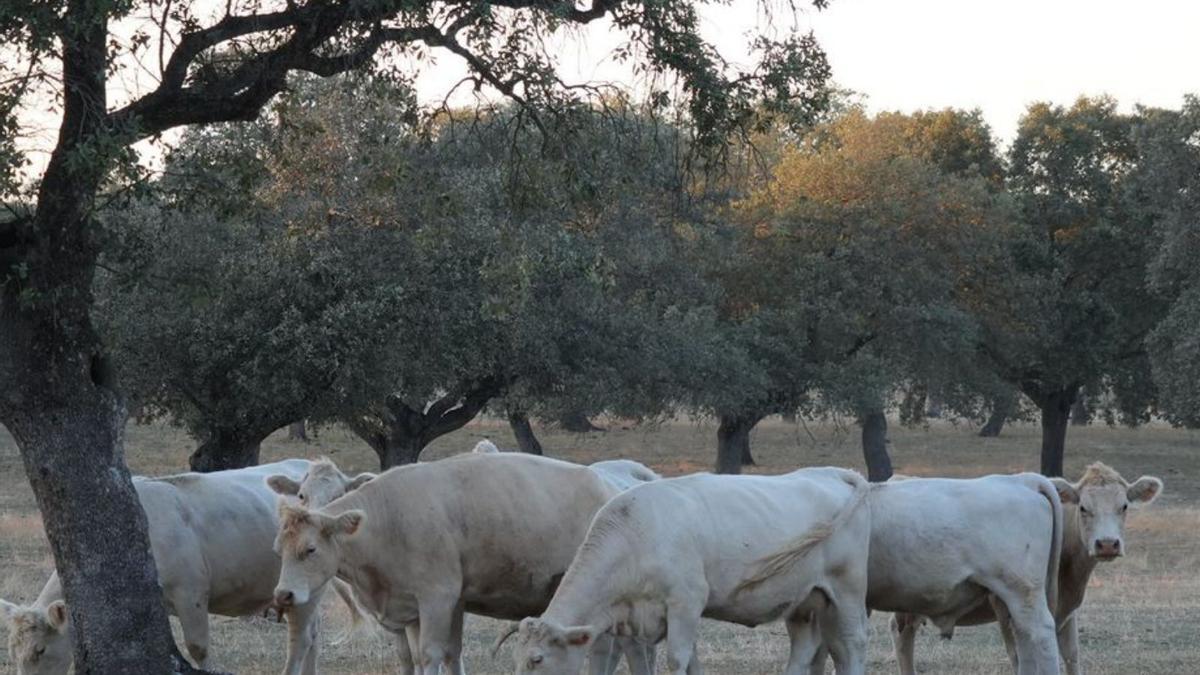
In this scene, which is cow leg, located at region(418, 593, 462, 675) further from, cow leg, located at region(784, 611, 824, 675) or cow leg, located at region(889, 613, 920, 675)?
cow leg, located at region(889, 613, 920, 675)

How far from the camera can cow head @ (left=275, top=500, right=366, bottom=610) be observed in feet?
38.9

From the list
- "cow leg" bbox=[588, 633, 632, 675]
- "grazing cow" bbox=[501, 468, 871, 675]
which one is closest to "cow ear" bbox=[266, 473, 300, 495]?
"cow leg" bbox=[588, 633, 632, 675]

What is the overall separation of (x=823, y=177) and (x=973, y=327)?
5.62 metres

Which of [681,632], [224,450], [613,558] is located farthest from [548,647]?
[224,450]

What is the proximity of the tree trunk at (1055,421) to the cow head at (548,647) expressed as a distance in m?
44.3

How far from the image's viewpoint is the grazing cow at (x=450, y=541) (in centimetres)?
1227

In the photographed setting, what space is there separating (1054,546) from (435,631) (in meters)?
5.09

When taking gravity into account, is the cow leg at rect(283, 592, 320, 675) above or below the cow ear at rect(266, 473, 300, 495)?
below

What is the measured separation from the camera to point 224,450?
3169cm

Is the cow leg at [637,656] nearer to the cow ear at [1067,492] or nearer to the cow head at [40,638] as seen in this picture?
the cow head at [40,638]

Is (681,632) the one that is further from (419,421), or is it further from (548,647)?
(419,421)

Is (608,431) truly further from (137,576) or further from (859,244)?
(137,576)

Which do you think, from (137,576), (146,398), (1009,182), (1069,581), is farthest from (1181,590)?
(1009,182)

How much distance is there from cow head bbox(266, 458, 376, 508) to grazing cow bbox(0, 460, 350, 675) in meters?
0.22
